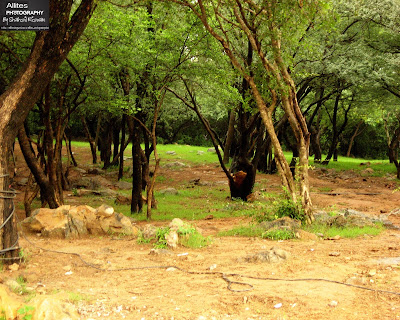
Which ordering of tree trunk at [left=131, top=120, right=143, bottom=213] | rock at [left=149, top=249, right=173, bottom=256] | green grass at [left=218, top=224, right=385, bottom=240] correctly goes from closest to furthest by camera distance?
rock at [left=149, top=249, right=173, bottom=256] < green grass at [left=218, top=224, right=385, bottom=240] < tree trunk at [left=131, top=120, right=143, bottom=213]

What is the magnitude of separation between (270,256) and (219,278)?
106 centimetres

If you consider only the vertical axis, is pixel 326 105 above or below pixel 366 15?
below

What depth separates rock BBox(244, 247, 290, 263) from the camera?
21.9 feet

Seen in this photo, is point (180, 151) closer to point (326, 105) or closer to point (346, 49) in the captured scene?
point (326, 105)

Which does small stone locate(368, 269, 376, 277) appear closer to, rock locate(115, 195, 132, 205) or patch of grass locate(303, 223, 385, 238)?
patch of grass locate(303, 223, 385, 238)

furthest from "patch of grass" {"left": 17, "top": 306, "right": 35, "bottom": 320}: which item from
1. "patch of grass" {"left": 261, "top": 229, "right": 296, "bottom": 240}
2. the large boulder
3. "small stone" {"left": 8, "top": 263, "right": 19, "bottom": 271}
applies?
"patch of grass" {"left": 261, "top": 229, "right": 296, "bottom": 240}

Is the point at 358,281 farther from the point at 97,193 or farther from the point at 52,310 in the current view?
the point at 97,193

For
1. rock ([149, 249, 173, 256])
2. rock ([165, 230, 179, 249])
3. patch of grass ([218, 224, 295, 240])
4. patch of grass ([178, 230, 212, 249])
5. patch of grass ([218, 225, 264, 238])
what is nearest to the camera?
rock ([149, 249, 173, 256])

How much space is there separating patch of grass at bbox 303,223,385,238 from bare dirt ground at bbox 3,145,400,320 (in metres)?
0.24

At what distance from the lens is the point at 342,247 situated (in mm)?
7676

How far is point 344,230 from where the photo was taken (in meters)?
9.14

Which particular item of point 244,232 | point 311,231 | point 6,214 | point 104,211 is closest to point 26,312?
point 6,214

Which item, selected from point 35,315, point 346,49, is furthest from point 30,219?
point 346,49

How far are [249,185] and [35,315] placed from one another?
39.8 ft
